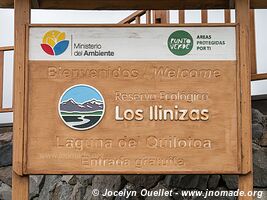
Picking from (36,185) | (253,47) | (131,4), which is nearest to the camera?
(131,4)

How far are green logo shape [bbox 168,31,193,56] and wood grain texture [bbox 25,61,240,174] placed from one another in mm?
112

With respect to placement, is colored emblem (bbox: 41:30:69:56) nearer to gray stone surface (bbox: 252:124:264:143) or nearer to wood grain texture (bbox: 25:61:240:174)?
wood grain texture (bbox: 25:61:240:174)

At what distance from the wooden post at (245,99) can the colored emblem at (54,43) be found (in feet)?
5.14

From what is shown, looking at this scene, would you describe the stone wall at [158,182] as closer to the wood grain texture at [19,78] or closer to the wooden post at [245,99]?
the wooden post at [245,99]

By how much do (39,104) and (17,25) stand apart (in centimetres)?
75

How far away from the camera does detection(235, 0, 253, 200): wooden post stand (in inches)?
204

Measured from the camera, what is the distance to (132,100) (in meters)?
5.25

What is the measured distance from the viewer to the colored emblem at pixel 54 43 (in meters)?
5.30

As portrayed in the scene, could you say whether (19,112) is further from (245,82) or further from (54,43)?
(245,82)

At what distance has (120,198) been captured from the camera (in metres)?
7.12

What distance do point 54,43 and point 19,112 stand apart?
0.68m

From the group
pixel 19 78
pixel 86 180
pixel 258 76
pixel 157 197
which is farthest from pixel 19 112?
pixel 258 76

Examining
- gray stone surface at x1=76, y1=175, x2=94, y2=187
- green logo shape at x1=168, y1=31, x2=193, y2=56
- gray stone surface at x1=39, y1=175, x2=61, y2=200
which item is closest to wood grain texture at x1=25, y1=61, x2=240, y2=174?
green logo shape at x1=168, y1=31, x2=193, y2=56

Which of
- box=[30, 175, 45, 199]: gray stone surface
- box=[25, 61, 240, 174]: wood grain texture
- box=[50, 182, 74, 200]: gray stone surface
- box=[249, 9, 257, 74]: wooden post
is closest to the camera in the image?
box=[25, 61, 240, 174]: wood grain texture
